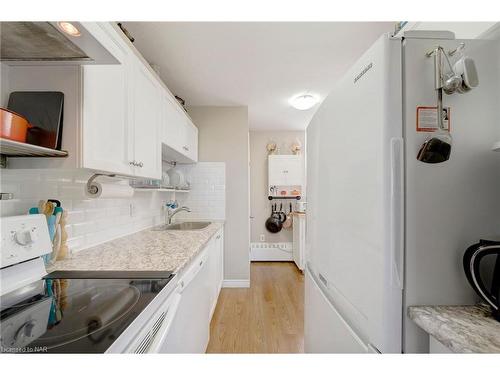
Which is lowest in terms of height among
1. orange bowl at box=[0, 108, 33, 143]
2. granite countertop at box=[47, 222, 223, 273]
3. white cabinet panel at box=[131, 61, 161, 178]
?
granite countertop at box=[47, 222, 223, 273]

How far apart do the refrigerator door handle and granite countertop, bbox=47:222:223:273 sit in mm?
833

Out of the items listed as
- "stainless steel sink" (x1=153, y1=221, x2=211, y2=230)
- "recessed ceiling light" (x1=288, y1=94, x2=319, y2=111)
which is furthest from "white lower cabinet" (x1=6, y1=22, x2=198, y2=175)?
"recessed ceiling light" (x1=288, y1=94, x2=319, y2=111)

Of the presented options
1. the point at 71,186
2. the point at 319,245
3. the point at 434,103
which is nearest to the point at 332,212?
the point at 319,245

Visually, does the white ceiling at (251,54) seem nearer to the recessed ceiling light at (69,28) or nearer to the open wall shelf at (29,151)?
the recessed ceiling light at (69,28)

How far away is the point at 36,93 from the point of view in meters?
0.89

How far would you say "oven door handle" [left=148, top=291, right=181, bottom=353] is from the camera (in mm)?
767

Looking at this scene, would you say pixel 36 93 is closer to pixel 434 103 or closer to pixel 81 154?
pixel 81 154

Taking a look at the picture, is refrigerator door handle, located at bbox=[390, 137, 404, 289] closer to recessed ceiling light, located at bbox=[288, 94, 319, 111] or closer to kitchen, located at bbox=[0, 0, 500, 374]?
kitchen, located at bbox=[0, 0, 500, 374]

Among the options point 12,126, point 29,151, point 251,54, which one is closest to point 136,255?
point 29,151

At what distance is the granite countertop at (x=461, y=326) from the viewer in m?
0.53

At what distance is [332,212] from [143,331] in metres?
0.86

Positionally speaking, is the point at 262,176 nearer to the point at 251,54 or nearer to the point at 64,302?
the point at 251,54

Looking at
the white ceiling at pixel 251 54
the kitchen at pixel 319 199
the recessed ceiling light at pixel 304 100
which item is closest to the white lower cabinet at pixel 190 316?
the kitchen at pixel 319 199

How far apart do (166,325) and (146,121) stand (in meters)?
1.21
